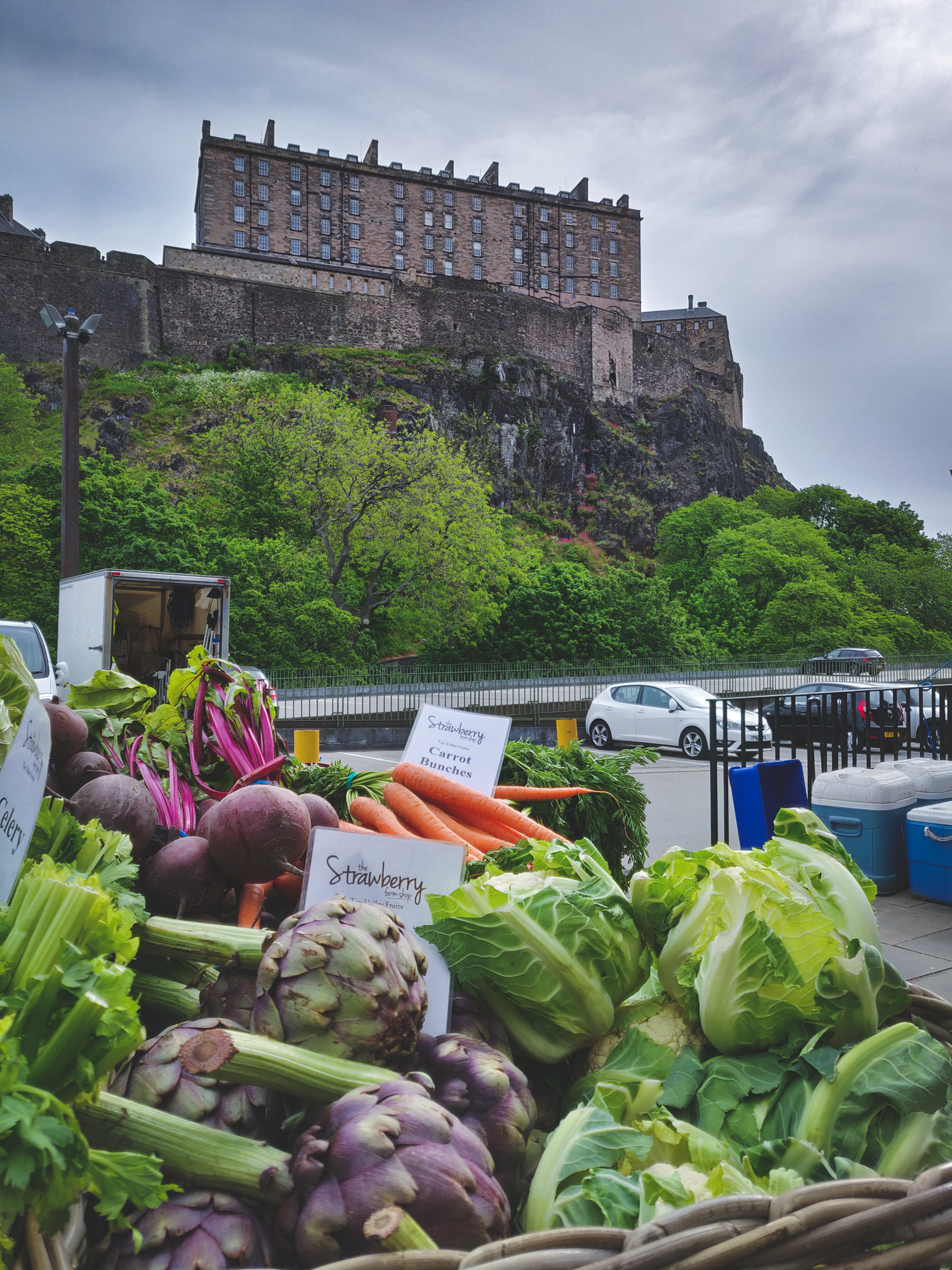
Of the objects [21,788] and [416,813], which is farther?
[416,813]

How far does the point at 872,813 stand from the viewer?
6246 millimetres

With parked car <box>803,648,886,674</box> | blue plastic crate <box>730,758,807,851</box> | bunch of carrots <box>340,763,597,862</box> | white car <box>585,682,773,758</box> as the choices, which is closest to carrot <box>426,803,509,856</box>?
bunch of carrots <box>340,763,597,862</box>

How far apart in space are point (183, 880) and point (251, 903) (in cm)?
17

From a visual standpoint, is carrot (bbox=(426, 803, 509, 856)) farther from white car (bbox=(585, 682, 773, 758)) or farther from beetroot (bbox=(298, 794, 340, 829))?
white car (bbox=(585, 682, 773, 758))

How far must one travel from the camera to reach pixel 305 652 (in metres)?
28.0

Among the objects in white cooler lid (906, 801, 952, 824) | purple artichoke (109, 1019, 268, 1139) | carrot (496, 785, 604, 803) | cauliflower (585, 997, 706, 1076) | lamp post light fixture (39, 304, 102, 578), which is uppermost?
lamp post light fixture (39, 304, 102, 578)

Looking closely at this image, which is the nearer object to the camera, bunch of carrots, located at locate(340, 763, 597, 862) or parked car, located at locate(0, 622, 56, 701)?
bunch of carrots, located at locate(340, 763, 597, 862)

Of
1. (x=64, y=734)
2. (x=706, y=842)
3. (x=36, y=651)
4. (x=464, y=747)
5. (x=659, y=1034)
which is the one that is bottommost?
(x=706, y=842)

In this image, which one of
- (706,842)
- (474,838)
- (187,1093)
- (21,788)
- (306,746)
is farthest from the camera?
(706,842)

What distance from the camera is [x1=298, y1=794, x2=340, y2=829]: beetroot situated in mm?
2209

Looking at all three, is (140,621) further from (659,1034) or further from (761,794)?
(659,1034)

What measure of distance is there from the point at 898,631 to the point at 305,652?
109 feet

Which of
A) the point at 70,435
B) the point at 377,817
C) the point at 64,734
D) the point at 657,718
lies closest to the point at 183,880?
the point at 64,734

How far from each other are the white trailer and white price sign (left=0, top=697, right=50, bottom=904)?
10.8 meters
